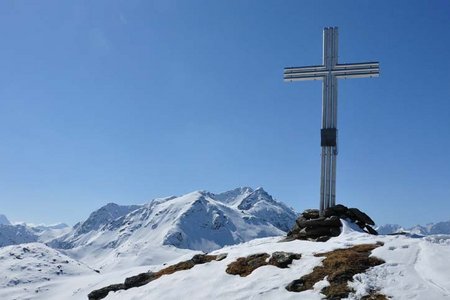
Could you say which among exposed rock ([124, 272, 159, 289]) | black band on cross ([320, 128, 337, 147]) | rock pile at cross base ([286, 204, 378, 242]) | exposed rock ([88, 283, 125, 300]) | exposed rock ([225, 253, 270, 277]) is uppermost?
black band on cross ([320, 128, 337, 147])

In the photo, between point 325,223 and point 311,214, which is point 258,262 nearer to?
point 325,223

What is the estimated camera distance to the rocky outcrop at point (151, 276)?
30.8m

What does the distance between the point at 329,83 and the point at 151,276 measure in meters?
20.4

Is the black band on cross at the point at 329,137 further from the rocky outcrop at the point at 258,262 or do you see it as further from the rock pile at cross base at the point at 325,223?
the rocky outcrop at the point at 258,262

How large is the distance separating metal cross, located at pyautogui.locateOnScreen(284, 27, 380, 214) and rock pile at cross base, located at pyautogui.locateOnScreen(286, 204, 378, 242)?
1041 millimetres

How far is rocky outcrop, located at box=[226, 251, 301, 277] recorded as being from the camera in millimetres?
25266

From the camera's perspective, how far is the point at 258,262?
26.7m

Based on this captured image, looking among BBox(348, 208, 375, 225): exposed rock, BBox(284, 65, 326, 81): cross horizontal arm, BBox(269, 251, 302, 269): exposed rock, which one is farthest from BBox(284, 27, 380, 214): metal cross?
BBox(269, 251, 302, 269): exposed rock

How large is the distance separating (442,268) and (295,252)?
842 centimetres

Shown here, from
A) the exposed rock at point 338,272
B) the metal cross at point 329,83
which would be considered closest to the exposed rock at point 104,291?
the exposed rock at point 338,272

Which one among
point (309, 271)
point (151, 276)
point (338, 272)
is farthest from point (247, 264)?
point (151, 276)

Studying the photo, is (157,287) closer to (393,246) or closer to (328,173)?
(393,246)

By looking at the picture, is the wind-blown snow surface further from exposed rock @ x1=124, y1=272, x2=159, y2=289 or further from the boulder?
the boulder

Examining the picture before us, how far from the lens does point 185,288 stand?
25094 mm
